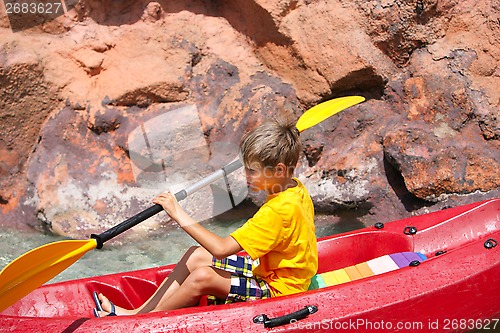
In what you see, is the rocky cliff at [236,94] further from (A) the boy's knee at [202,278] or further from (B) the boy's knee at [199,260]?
(A) the boy's knee at [202,278]

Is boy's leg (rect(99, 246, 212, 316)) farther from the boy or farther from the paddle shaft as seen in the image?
the paddle shaft

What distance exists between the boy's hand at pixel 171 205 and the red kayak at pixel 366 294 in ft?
1.23

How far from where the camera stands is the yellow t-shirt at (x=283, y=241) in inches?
108

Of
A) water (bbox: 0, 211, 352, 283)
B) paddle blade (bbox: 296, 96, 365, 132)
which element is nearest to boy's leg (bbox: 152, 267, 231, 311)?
paddle blade (bbox: 296, 96, 365, 132)

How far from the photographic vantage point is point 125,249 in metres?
4.53

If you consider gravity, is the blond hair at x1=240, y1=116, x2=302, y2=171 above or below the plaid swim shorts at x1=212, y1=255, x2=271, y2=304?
above

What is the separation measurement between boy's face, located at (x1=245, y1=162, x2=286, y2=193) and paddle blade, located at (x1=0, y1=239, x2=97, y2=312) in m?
0.74

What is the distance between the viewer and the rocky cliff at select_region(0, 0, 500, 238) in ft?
15.0

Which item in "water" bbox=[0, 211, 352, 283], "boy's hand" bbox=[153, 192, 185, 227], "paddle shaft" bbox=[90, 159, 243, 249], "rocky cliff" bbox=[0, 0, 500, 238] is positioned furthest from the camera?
"rocky cliff" bbox=[0, 0, 500, 238]

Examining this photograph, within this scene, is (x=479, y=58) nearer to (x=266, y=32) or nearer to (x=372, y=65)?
(x=372, y=65)

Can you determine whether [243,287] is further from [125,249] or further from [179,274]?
[125,249]

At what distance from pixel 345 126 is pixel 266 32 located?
867 millimetres

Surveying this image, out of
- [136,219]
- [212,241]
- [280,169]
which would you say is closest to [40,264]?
[136,219]

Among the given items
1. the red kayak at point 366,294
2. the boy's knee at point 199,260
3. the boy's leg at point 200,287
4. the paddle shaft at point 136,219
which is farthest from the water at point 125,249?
the boy's leg at point 200,287
